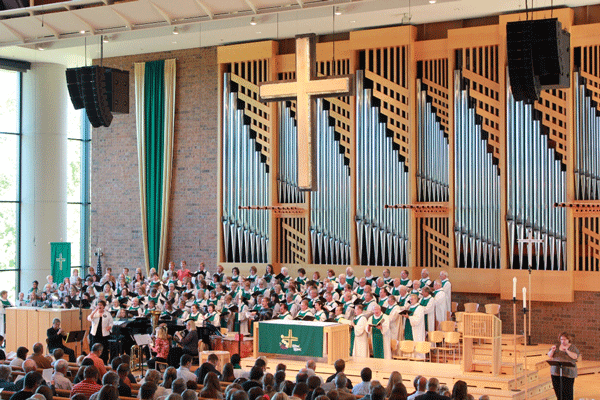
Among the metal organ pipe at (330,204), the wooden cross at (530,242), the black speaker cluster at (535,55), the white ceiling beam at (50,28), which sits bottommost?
the wooden cross at (530,242)

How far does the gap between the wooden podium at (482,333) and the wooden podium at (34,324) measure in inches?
292

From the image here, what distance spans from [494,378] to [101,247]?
12.1 m

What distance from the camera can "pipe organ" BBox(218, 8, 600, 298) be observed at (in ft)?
49.9

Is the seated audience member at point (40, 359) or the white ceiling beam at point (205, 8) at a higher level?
the white ceiling beam at point (205, 8)

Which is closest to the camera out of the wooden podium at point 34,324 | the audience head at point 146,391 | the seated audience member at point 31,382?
the audience head at point 146,391

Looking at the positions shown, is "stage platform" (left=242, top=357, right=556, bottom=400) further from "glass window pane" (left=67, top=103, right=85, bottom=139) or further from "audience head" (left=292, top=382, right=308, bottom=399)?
"glass window pane" (left=67, top=103, right=85, bottom=139)

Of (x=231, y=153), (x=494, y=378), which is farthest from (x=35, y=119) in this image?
(x=494, y=378)

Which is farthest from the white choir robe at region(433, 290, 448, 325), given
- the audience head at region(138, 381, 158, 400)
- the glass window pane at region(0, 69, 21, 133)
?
the glass window pane at region(0, 69, 21, 133)

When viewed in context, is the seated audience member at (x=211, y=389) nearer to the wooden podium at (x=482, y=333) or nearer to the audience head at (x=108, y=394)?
the audience head at (x=108, y=394)

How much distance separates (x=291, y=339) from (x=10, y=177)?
11.2 metres

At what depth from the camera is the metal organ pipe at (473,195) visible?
1585cm

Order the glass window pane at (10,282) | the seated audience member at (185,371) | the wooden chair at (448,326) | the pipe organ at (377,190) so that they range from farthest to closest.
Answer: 1. the glass window pane at (10,282)
2. the pipe organ at (377,190)
3. the wooden chair at (448,326)
4. the seated audience member at (185,371)

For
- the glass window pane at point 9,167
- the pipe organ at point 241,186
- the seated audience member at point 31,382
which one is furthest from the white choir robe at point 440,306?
the glass window pane at point 9,167

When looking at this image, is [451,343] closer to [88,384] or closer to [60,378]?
[60,378]
